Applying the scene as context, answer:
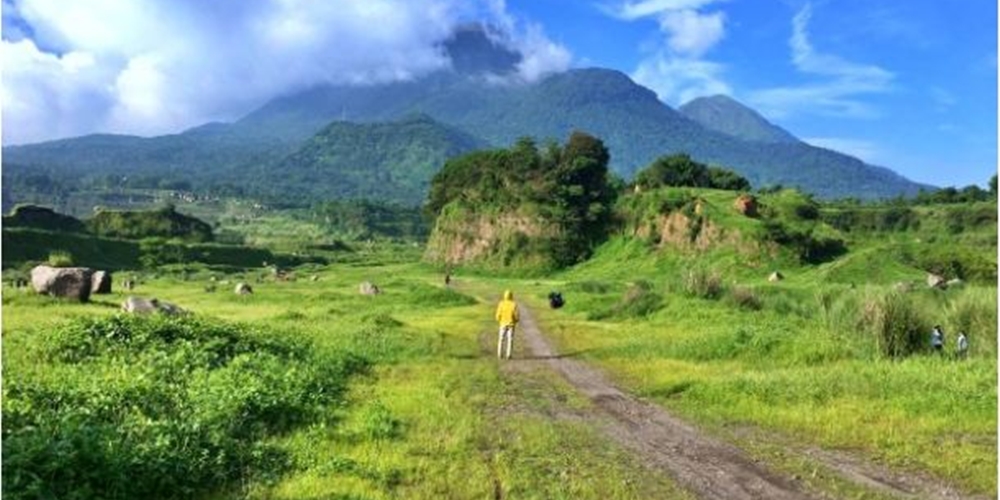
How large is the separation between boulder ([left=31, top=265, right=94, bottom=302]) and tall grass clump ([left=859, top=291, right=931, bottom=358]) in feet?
99.2

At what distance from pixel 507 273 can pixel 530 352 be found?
8395cm

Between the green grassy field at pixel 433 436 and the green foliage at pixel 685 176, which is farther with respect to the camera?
the green foliage at pixel 685 176

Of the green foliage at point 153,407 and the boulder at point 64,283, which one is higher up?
the boulder at point 64,283

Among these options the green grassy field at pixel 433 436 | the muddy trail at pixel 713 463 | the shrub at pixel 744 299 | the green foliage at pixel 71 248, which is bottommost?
the muddy trail at pixel 713 463

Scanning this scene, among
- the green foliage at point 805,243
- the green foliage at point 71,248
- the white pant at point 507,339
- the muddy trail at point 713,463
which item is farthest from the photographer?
the green foliage at point 71,248

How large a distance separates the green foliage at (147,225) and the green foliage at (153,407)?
14286 cm

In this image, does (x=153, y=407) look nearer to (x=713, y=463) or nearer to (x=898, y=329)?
(x=713, y=463)

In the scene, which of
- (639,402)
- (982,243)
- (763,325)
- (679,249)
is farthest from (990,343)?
(982,243)

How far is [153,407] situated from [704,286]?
36.3 meters

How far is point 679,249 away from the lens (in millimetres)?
96312

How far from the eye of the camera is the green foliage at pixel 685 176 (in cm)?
12756

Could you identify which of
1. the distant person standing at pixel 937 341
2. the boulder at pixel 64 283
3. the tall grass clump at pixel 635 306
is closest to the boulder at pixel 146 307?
the boulder at pixel 64 283

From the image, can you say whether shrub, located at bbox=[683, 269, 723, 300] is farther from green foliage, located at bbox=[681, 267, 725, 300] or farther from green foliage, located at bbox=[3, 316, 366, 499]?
green foliage, located at bbox=[3, 316, 366, 499]

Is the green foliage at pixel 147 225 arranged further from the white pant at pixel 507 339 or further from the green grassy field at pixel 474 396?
the white pant at pixel 507 339
